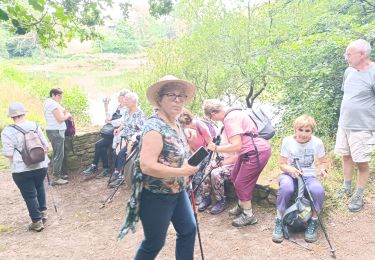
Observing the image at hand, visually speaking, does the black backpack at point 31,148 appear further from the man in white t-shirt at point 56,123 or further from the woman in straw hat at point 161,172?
the woman in straw hat at point 161,172

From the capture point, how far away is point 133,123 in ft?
16.4

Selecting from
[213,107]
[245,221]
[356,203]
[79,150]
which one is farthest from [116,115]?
[356,203]

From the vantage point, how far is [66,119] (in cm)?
557

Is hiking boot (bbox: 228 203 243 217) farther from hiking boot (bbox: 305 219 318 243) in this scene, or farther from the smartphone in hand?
the smartphone in hand

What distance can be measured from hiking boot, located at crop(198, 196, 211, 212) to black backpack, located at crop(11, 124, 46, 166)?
1.86 m

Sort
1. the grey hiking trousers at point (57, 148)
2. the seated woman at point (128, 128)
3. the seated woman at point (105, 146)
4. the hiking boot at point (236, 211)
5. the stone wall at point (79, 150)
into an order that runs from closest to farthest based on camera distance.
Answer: the hiking boot at point (236, 211) → the seated woman at point (128, 128) → the grey hiking trousers at point (57, 148) → the seated woman at point (105, 146) → the stone wall at point (79, 150)

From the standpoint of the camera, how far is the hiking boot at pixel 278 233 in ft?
10.4

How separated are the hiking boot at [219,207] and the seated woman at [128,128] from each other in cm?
150

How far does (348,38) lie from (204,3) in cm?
606

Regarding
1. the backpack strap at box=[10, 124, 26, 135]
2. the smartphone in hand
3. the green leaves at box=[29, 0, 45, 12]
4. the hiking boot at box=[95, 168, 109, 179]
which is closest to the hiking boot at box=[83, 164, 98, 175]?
the hiking boot at box=[95, 168, 109, 179]

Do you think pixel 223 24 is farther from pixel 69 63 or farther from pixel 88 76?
pixel 69 63

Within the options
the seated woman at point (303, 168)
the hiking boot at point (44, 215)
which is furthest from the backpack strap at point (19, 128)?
the seated woman at point (303, 168)

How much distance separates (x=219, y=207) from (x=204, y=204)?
19cm

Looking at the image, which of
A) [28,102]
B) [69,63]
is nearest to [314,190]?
[28,102]
